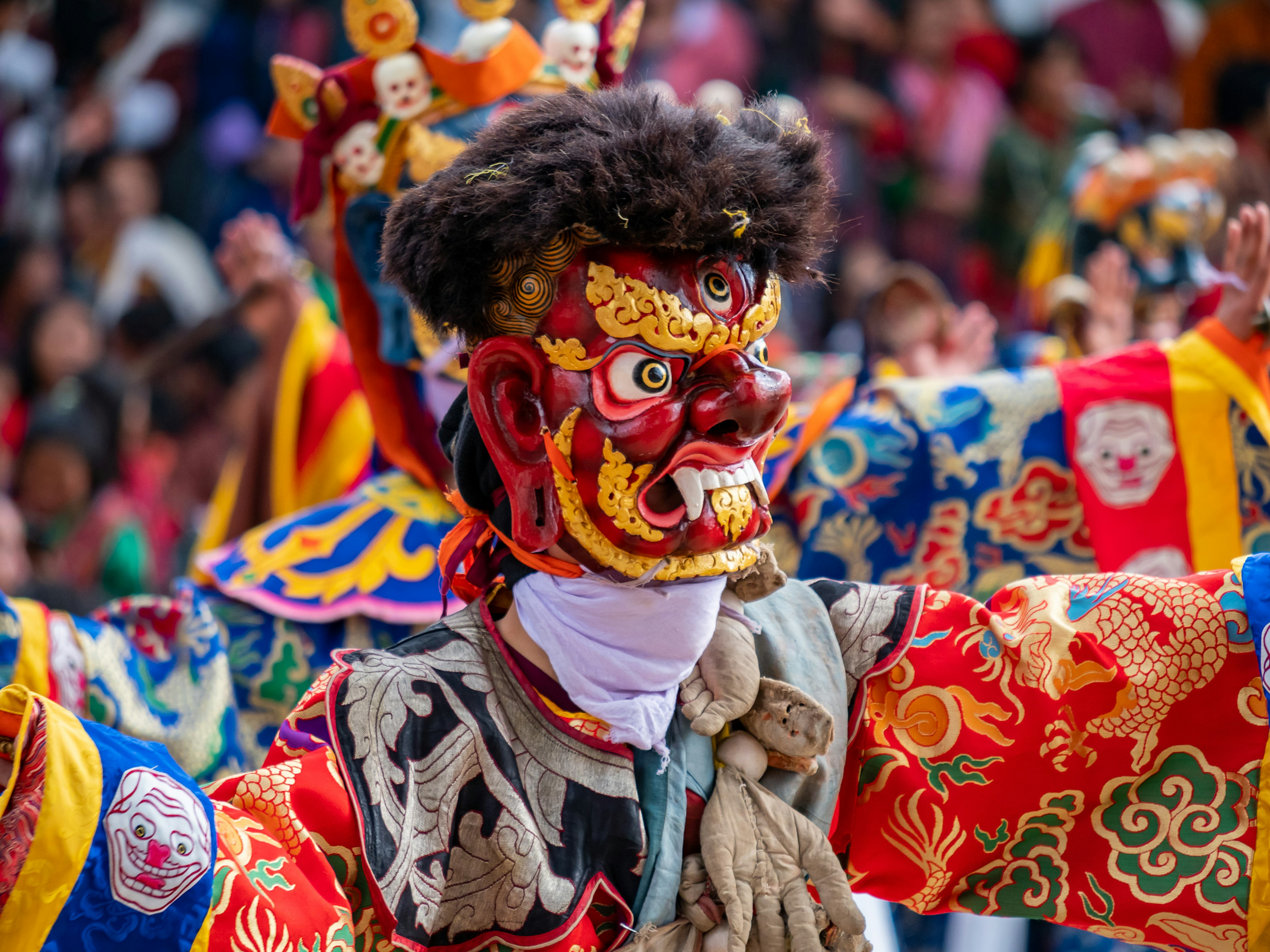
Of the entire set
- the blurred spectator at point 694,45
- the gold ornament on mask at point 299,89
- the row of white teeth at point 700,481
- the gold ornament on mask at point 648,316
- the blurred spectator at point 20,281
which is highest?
the blurred spectator at point 694,45

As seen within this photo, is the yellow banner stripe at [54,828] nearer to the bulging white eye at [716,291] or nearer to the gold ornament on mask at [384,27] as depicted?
the bulging white eye at [716,291]

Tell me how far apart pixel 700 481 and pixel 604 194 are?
12.4 inches

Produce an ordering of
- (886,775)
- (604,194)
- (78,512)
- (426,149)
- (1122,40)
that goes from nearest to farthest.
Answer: (604,194) < (886,775) < (426,149) < (78,512) < (1122,40)

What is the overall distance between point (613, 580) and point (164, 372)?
4643 mm

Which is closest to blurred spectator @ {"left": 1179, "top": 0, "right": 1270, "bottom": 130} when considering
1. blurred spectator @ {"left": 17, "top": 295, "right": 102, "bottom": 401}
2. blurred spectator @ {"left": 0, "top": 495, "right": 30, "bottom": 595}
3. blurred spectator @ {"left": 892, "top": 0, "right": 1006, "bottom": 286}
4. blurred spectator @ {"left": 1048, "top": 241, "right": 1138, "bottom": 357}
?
blurred spectator @ {"left": 892, "top": 0, "right": 1006, "bottom": 286}

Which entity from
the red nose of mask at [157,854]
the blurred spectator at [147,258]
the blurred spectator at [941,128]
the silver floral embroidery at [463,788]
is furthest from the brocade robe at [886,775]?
the blurred spectator at [941,128]

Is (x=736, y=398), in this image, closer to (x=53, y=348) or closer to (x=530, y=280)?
(x=530, y=280)

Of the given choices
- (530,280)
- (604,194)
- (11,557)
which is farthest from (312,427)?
(604,194)

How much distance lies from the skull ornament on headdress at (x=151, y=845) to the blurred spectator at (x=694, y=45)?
5864mm

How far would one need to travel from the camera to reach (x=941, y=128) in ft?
23.7

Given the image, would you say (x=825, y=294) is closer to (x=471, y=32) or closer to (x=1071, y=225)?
(x=1071, y=225)

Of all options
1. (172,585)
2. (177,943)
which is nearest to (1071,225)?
(172,585)

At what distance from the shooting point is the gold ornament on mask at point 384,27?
272 cm

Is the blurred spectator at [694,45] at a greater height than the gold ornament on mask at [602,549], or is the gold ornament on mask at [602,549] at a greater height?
the blurred spectator at [694,45]
